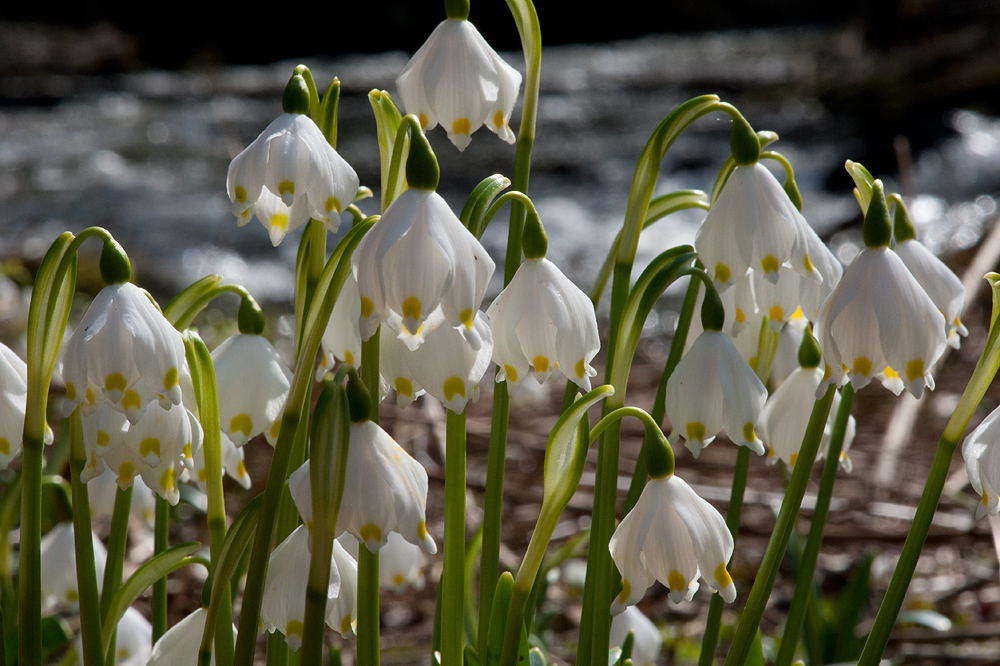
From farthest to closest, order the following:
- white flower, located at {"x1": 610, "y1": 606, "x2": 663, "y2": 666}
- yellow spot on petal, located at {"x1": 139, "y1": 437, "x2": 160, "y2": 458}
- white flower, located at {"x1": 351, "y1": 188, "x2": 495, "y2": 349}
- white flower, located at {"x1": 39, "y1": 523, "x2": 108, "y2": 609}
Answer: white flower, located at {"x1": 610, "y1": 606, "x2": 663, "y2": 666}, white flower, located at {"x1": 39, "y1": 523, "x2": 108, "y2": 609}, yellow spot on petal, located at {"x1": 139, "y1": 437, "x2": 160, "y2": 458}, white flower, located at {"x1": 351, "y1": 188, "x2": 495, "y2": 349}

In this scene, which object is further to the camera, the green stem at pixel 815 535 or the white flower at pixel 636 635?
the white flower at pixel 636 635

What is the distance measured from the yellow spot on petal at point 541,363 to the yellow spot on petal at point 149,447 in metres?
0.29

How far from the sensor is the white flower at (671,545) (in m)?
0.67

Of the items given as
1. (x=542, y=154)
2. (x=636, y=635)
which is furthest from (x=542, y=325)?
(x=542, y=154)

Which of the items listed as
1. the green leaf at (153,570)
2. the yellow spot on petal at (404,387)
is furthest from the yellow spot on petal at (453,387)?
the green leaf at (153,570)

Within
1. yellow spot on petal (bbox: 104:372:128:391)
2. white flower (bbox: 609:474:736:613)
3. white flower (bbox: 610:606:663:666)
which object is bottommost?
white flower (bbox: 610:606:663:666)

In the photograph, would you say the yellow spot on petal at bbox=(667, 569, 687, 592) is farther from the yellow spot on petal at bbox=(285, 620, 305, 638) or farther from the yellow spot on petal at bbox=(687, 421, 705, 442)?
the yellow spot on petal at bbox=(285, 620, 305, 638)

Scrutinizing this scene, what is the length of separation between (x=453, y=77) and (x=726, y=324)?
14.1 inches

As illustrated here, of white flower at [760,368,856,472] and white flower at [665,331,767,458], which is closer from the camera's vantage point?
white flower at [665,331,767,458]

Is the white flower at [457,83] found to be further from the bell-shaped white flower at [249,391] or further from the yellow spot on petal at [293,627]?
the yellow spot on petal at [293,627]

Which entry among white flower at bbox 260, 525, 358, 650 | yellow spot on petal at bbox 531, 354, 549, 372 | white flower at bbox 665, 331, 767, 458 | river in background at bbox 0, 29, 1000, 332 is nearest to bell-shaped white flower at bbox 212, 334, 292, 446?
white flower at bbox 260, 525, 358, 650

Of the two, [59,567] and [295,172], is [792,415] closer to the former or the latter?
[295,172]

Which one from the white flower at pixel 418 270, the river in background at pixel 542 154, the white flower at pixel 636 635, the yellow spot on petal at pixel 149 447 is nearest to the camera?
the white flower at pixel 418 270

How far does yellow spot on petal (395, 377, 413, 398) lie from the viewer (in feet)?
2.23
